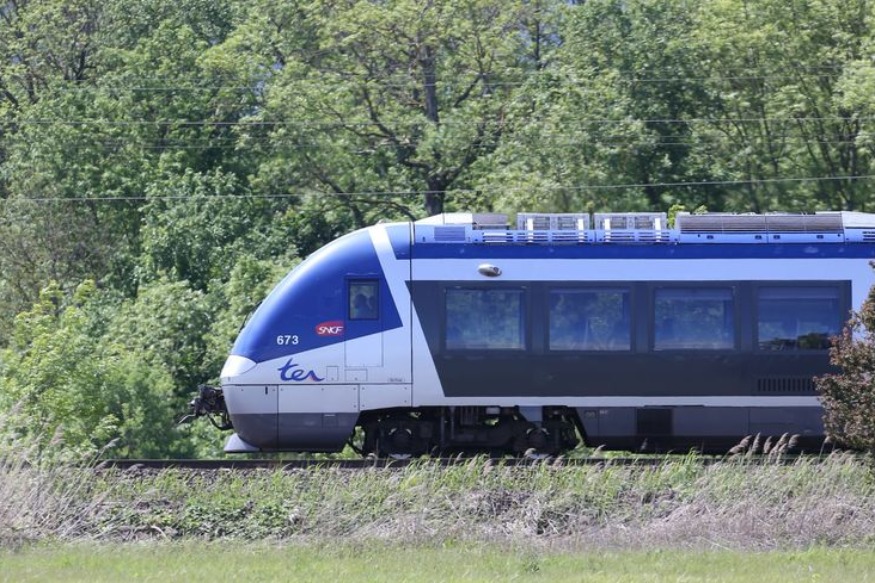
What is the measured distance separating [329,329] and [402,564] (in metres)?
5.34

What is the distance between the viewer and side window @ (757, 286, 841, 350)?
52.4 ft

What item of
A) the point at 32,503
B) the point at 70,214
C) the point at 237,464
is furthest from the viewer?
the point at 70,214

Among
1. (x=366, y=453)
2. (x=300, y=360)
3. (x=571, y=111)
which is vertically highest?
(x=571, y=111)

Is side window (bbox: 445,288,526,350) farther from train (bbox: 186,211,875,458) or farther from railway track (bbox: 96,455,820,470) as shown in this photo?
railway track (bbox: 96,455,820,470)

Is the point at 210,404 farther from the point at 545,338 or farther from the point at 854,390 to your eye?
the point at 854,390

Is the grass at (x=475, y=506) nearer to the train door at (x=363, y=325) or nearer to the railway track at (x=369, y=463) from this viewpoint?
the railway track at (x=369, y=463)

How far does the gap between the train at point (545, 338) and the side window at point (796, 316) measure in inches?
0.6

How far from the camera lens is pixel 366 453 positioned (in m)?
16.1

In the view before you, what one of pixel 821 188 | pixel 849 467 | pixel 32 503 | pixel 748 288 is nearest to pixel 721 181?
pixel 821 188

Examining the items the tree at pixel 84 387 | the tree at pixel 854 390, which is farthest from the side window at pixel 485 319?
the tree at pixel 84 387

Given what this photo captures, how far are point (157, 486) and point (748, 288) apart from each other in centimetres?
708

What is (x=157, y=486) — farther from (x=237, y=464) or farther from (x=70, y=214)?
(x=70, y=214)

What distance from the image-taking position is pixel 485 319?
15.9 metres

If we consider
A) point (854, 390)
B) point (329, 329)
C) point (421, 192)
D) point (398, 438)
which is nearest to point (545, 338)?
point (398, 438)
